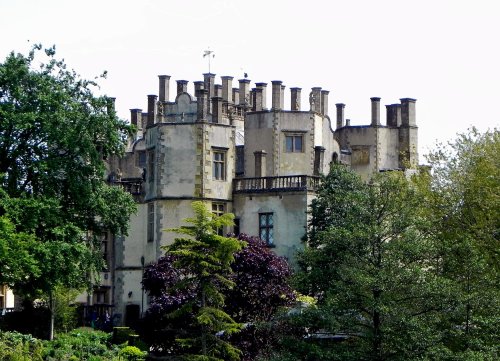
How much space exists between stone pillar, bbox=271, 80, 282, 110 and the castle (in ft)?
0.16

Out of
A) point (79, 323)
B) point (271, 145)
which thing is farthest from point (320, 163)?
point (79, 323)

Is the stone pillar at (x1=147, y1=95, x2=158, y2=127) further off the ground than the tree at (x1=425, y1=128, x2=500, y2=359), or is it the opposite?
the stone pillar at (x1=147, y1=95, x2=158, y2=127)

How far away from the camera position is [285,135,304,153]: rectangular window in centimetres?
6825

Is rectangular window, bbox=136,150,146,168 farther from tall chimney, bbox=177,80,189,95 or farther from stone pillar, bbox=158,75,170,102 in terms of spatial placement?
tall chimney, bbox=177,80,189,95

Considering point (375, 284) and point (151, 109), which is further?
point (151, 109)

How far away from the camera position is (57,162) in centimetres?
5047

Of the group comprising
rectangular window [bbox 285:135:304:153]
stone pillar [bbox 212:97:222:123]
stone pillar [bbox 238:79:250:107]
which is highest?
stone pillar [bbox 238:79:250:107]

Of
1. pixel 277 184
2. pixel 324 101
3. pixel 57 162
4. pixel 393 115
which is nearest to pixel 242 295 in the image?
pixel 57 162

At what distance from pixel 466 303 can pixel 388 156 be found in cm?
3683

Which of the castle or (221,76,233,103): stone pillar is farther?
(221,76,233,103): stone pillar

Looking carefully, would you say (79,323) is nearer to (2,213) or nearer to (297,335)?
(2,213)

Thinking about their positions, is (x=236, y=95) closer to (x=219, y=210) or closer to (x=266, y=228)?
(x=219, y=210)

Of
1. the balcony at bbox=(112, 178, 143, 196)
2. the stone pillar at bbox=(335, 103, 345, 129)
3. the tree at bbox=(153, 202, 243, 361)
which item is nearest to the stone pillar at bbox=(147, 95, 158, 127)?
the balcony at bbox=(112, 178, 143, 196)

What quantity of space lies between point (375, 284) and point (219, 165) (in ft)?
87.3
